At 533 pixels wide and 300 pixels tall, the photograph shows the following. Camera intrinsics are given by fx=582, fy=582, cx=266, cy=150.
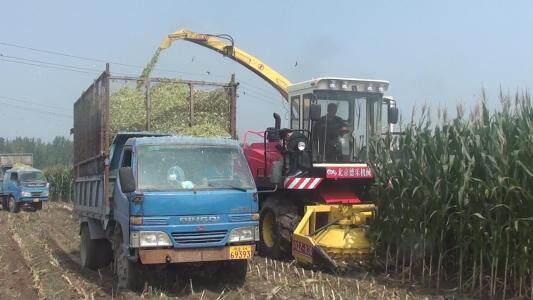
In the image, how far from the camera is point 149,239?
750cm

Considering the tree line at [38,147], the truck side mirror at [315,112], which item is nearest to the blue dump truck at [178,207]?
the truck side mirror at [315,112]

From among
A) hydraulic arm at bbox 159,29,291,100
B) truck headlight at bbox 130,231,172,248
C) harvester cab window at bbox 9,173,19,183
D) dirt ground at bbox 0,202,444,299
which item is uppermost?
hydraulic arm at bbox 159,29,291,100

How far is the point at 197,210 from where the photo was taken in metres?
7.72

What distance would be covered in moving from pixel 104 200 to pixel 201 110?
10.6 feet

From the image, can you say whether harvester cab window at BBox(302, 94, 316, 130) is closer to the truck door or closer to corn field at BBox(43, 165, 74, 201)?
the truck door

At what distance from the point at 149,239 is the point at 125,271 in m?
0.77

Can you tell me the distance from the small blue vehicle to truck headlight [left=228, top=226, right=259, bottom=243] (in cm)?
2405

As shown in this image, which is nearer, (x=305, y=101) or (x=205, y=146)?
(x=205, y=146)

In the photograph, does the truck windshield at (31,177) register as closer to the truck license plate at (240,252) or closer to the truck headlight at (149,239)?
the truck headlight at (149,239)

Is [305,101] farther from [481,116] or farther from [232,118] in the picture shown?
[481,116]

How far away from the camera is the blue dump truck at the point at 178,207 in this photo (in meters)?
7.55

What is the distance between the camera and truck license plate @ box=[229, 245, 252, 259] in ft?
25.8

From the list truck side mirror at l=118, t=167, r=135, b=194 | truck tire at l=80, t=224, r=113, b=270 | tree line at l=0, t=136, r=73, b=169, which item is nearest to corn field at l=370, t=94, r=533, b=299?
truck side mirror at l=118, t=167, r=135, b=194

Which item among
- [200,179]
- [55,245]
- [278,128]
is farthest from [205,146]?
[55,245]
